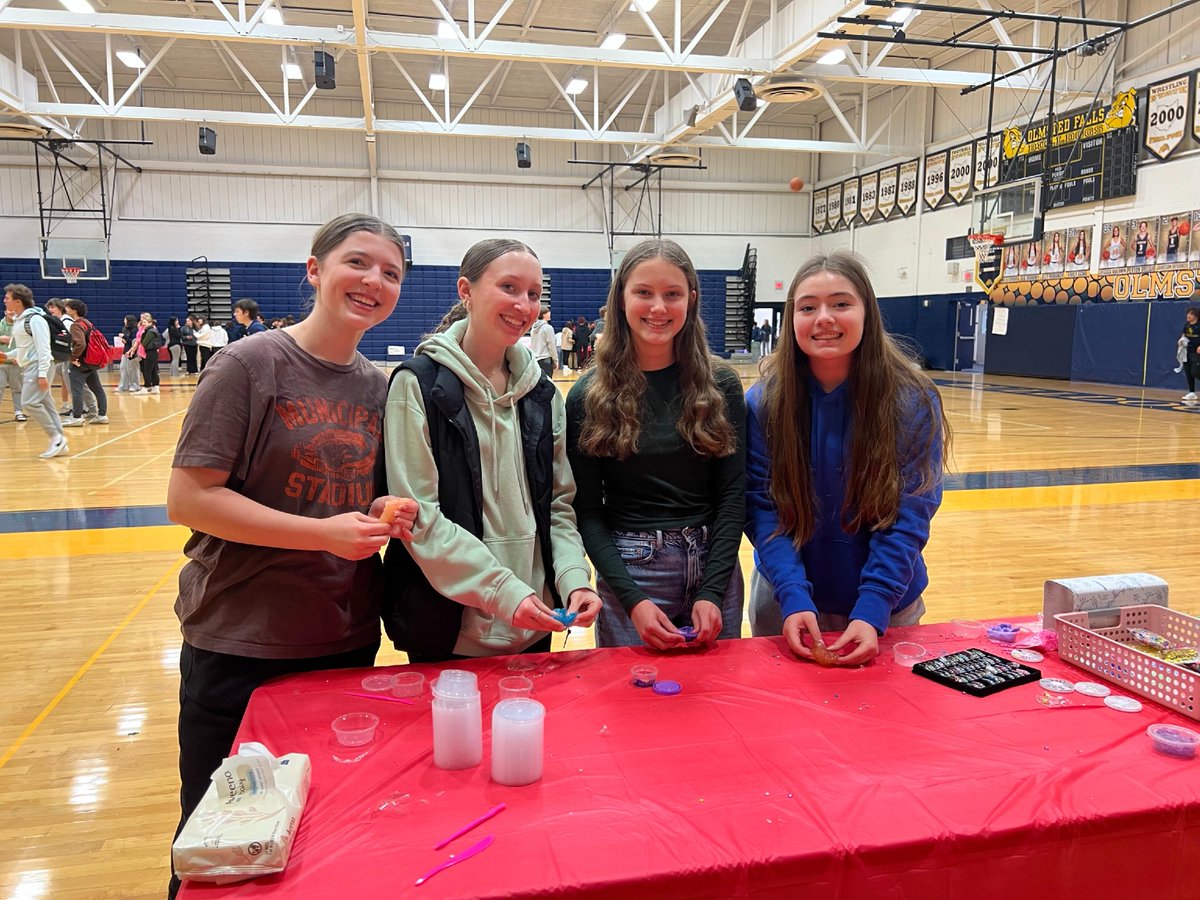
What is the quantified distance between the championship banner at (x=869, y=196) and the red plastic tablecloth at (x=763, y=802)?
2084 centimetres

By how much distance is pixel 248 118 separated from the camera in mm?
13828

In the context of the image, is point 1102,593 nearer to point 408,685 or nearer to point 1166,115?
point 408,685

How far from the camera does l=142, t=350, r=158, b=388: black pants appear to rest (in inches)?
546

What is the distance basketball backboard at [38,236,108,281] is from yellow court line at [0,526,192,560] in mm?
16280

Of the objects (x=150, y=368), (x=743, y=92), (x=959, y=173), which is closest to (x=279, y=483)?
(x=743, y=92)

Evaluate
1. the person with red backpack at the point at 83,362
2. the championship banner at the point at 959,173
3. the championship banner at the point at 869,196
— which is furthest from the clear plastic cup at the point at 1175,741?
the championship banner at the point at 869,196

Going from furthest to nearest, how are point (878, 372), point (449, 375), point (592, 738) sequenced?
point (878, 372), point (449, 375), point (592, 738)

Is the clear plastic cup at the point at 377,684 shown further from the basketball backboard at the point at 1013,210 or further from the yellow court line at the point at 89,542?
the basketball backboard at the point at 1013,210

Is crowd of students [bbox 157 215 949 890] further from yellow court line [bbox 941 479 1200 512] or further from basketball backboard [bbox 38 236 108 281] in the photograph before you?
basketball backboard [bbox 38 236 108 281]

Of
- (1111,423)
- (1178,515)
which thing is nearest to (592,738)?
(1178,515)

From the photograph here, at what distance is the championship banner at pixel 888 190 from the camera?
19.7 meters

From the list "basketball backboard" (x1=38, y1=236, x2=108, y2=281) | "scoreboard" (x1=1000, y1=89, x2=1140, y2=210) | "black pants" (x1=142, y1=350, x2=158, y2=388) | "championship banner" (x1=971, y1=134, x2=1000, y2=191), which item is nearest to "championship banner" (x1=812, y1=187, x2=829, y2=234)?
"championship banner" (x1=971, y1=134, x2=1000, y2=191)

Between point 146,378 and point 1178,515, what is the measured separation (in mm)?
14728

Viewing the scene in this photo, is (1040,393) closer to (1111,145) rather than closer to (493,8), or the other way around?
(1111,145)
